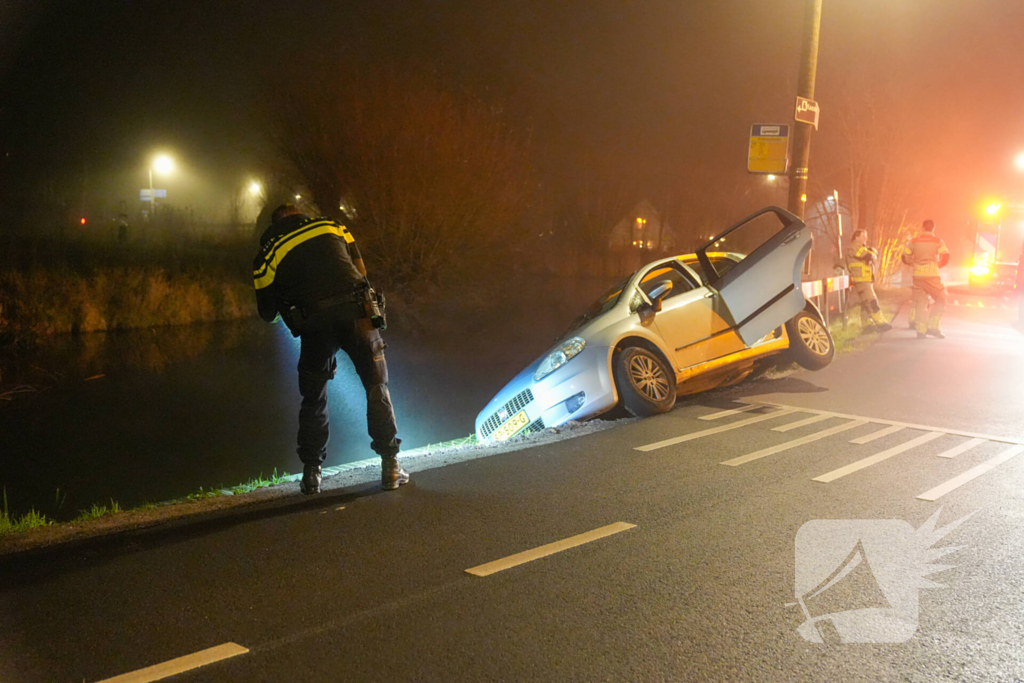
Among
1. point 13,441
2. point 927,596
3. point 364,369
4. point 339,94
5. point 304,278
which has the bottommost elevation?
point 13,441

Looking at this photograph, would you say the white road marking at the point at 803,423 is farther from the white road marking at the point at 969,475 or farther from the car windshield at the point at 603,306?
the car windshield at the point at 603,306

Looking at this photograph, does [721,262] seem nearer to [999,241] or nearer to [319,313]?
[319,313]

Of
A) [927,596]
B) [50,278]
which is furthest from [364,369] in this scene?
[50,278]

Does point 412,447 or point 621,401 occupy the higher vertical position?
point 621,401

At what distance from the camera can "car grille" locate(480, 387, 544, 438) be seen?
27.9 feet

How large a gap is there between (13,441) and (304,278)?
23.4 feet

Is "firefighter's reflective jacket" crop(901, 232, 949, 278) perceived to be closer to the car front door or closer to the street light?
the car front door

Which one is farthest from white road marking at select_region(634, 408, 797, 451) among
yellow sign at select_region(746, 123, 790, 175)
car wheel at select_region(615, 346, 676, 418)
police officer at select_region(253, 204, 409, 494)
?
yellow sign at select_region(746, 123, 790, 175)

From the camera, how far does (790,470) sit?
612cm

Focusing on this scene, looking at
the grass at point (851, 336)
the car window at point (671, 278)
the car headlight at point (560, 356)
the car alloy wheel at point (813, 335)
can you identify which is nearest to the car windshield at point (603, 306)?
the car window at point (671, 278)

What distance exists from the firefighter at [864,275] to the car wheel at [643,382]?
8.00 meters

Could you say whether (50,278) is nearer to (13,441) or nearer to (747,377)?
(13,441)

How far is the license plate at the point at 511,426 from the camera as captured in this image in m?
8.55

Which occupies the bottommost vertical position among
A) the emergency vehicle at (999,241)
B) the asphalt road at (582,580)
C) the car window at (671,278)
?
the asphalt road at (582,580)
